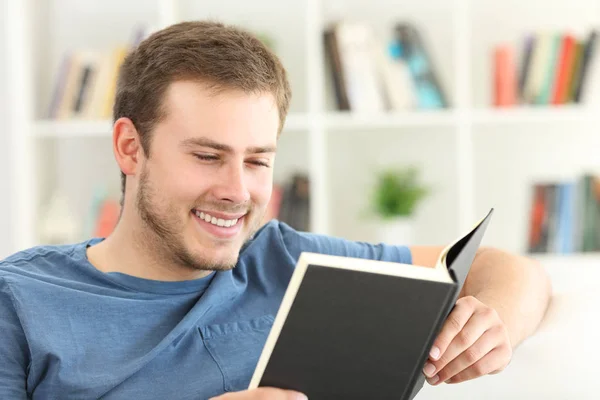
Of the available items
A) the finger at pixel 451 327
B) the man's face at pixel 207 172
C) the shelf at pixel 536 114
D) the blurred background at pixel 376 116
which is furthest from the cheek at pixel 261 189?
the shelf at pixel 536 114

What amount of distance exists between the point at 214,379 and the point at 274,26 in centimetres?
226

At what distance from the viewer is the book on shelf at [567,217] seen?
313 centimetres

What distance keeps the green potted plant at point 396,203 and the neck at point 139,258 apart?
1.71 meters

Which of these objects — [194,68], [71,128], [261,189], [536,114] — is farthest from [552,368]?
[71,128]

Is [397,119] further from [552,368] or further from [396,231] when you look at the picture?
[552,368]

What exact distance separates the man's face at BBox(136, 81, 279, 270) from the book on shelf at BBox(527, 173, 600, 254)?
1926mm

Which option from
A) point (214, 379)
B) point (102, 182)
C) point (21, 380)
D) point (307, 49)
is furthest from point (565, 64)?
point (21, 380)

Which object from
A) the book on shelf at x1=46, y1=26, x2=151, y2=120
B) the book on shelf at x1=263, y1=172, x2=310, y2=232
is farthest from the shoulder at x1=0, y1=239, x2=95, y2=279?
the book on shelf at x1=46, y1=26, x2=151, y2=120

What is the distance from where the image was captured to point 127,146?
157 centimetres

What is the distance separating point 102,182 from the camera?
3543 millimetres

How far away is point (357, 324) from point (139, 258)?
0.61m

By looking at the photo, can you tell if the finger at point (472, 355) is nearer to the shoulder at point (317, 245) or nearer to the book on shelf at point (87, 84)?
the shoulder at point (317, 245)

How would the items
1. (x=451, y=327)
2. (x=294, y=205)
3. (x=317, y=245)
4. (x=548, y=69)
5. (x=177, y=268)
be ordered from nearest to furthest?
(x=451, y=327) < (x=177, y=268) < (x=317, y=245) < (x=548, y=69) < (x=294, y=205)

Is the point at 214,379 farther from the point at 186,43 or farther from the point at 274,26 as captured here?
the point at 274,26
